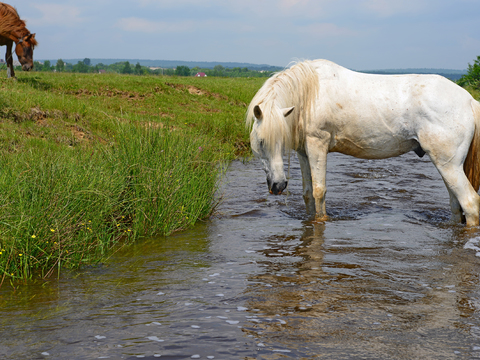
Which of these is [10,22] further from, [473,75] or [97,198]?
[473,75]

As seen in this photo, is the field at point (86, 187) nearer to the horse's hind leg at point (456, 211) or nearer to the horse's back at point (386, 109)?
the horse's back at point (386, 109)

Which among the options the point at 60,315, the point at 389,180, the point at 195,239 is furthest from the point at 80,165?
the point at 389,180

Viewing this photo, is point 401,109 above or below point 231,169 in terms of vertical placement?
above

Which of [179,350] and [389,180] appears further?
[389,180]

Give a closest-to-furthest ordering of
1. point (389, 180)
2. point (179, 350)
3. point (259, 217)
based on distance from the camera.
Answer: point (179, 350)
point (259, 217)
point (389, 180)

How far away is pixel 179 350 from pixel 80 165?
2.88m

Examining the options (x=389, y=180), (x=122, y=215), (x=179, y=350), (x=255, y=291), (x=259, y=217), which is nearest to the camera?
(x=179, y=350)

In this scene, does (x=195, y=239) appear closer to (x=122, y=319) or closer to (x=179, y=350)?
(x=122, y=319)

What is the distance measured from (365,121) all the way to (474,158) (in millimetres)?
1425

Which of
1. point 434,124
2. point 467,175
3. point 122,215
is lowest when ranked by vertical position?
point 122,215

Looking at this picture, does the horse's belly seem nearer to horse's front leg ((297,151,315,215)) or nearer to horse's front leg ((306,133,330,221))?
horse's front leg ((306,133,330,221))

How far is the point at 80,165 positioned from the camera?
16.9 ft

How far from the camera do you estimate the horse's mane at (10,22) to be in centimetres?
1475

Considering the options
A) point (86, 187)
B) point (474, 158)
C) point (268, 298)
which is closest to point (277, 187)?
point (268, 298)
